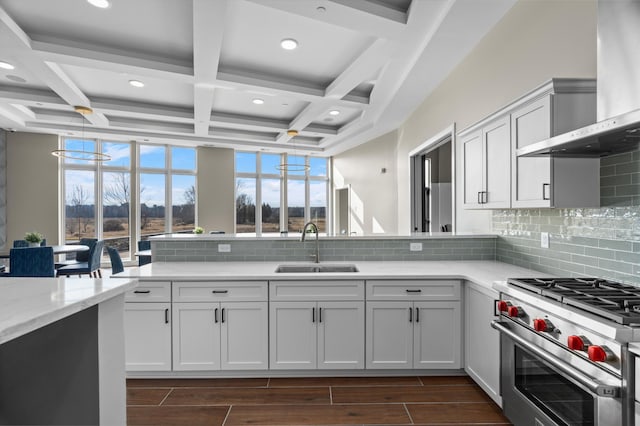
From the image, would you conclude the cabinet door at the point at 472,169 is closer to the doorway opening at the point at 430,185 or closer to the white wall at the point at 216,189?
the doorway opening at the point at 430,185

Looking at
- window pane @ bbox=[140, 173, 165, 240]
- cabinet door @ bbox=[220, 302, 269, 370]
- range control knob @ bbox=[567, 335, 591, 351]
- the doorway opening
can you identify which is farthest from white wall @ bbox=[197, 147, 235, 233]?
range control knob @ bbox=[567, 335, 591, 351]

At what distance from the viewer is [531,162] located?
6.98 feet

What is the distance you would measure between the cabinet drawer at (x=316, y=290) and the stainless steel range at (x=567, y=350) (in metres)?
1.00

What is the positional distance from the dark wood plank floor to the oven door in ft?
1.38

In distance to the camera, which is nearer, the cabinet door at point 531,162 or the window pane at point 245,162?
the cabinet door at point 531,162

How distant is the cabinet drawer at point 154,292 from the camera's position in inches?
102

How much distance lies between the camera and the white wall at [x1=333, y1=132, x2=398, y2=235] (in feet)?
21.9

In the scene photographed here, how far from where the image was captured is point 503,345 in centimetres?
202

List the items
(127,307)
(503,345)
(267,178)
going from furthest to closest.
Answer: (267,178) < (127,307) < (503,345)

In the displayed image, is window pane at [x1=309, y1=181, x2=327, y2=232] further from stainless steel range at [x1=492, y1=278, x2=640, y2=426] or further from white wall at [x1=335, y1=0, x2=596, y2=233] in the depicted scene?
stainless steel range at [x1=492, y1=278, x2=640, y2=426]

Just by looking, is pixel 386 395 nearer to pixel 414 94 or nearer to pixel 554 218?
pixel 554 218

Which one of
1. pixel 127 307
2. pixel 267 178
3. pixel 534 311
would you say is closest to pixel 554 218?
pixel 534 311

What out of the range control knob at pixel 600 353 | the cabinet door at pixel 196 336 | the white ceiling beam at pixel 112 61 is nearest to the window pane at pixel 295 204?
the white ceiling beam at pixel 112 61

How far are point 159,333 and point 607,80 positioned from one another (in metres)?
3.23
